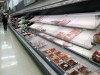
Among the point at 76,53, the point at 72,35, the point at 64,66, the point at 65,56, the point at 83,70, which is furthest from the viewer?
the point at 72,35

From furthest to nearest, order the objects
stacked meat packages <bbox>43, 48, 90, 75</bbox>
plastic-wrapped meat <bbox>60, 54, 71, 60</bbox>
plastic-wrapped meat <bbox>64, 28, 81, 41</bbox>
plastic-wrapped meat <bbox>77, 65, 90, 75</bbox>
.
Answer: plastic-wrapped meat <bbox>64, 28, 81, 41</bbox>, plastic-wrapped meat <bbox>60, 54, 71, 60</bbox>, stacked meat packages <bbox>43, 48, 90, 75</bbox>, plastic-wrapped meat <bbox>77, 65, 90, 75</bbox>

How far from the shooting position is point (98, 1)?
228 centimetres

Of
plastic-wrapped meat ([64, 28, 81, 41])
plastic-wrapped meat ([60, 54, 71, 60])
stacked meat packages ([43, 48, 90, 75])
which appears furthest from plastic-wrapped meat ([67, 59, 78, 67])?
plastic-wrapped meat ([64, 28, 81, 41])

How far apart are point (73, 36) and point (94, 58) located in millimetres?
853

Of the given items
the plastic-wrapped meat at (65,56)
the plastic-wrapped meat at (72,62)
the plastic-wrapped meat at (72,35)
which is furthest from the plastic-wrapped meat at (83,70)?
the plastic-wrapped meat at (72,35)

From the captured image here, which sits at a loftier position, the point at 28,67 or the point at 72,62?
the point at 72,62

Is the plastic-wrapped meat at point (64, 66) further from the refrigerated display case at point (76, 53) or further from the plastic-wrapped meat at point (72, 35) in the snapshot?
the plastic-wrapped meat at point (72, 35)

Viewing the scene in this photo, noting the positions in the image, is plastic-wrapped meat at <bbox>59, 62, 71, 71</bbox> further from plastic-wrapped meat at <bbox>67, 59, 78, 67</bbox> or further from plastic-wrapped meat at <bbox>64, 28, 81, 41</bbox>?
plastic-wrapped meat at <bbox>64, 28, 81, 41</bbox>

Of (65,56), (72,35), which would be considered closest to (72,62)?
(65,56)

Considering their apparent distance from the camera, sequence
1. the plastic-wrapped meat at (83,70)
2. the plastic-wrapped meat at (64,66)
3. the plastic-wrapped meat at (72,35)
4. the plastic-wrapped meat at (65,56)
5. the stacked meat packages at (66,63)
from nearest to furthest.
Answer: the plastic-wrapped meat at (83,70) < the stacked meat packages at (66,63) < the plastic-wrapped meat at (64,66) < the plastic-wrapped meat at (65,56) < the plastic-wrapped meat at (72,35)

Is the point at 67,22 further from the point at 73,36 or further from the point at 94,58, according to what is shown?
the point at 94,58

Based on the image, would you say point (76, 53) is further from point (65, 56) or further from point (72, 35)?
point (72, 35)

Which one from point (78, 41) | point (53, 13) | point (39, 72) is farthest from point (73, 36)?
point (53, 13)

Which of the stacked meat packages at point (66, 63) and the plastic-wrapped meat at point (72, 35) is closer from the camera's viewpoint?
the stacked meat packages at point (66, 63)
